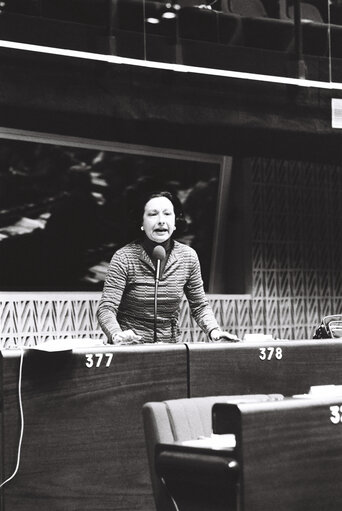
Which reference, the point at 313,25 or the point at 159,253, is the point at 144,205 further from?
the point at 313,25

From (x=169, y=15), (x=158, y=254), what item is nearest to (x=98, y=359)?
(x=158, y=254)

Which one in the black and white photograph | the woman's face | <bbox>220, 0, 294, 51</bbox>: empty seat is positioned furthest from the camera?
<bbox>220, 0, 294, 51</bbox>: empty seat

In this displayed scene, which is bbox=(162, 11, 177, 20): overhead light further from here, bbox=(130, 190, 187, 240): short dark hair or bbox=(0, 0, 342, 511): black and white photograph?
bbox=(130, 190, 187, 240): short dark hair

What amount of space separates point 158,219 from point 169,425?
6.39 feet

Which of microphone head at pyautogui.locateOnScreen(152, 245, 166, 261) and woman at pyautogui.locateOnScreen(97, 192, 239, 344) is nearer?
microphone head at pyautogui.locateOnScreen(152, 245, 166, 261)

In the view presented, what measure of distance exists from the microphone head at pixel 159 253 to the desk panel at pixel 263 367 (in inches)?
16.4

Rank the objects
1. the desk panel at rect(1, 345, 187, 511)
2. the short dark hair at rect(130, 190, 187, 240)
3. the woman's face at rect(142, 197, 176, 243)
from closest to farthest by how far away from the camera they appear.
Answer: the desk panel at rect(1, 345, 187, 511) → the woman's face at rect(142, 197, 176, 243) → the short dark hair at rect(130, 190, 187, 240)

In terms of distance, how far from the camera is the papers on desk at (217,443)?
2.53 metres

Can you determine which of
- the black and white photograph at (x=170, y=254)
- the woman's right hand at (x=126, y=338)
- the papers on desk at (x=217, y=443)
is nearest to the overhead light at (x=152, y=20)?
the black and white photograph at (x=170, y=254)

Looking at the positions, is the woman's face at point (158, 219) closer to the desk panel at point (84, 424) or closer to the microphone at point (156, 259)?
the microphone at point (156, 259)

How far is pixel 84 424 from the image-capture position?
13.0 ft

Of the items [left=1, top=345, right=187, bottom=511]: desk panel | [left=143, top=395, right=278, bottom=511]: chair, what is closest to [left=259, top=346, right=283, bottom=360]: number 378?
[left=1, top=345, right=187, bottom=511]: desk panel

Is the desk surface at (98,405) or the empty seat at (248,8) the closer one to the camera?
the desk surface at (98,405)

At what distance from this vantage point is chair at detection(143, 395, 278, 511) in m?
2.75
